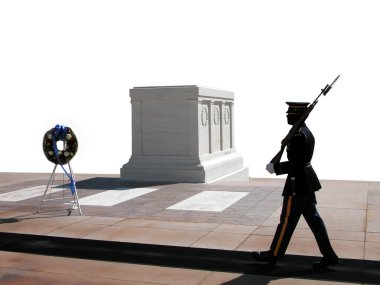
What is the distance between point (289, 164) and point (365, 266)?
1.46 metres

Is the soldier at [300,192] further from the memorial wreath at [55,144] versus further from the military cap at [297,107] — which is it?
the memorial wreath at [55,144]

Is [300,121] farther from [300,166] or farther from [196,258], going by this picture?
[196,258]

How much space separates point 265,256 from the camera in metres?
6.25

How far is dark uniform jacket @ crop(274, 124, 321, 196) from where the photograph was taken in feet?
19.6

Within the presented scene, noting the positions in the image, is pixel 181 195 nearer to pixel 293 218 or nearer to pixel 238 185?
pixel 238 185

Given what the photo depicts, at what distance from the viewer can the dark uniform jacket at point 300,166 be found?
19.6ft

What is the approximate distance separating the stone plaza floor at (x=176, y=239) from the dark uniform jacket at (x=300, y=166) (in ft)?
3.08

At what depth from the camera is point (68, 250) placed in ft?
23.6

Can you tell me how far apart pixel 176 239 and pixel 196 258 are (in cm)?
73

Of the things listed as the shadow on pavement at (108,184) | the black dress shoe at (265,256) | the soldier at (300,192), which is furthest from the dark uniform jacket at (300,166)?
the shadow on pavement at (108,184)

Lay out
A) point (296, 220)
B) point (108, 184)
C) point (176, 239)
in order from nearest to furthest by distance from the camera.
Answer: point (296, 220)
point (176, 239)
point (108, 184)

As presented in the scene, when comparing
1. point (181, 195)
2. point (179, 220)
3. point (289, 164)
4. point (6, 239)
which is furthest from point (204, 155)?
point (289, 164)

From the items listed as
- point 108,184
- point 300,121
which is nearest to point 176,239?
point 300,121

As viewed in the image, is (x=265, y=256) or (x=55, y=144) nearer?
(x=265, y=256)
